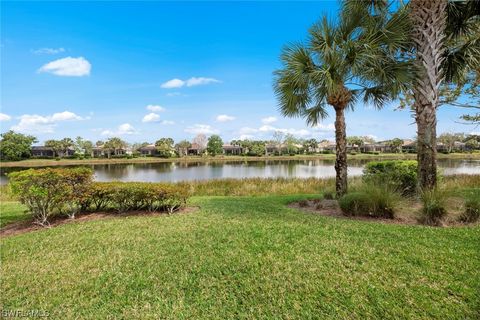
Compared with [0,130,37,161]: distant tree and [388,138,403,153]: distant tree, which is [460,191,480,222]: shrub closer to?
[0,130,37,161]: distant tree

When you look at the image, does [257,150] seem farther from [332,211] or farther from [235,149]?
[332,211]

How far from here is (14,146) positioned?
53.6 meters

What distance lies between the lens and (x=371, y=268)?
307cm

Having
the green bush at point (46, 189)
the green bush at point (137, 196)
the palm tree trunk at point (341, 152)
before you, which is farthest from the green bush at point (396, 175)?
the green bush at point (46, 189)

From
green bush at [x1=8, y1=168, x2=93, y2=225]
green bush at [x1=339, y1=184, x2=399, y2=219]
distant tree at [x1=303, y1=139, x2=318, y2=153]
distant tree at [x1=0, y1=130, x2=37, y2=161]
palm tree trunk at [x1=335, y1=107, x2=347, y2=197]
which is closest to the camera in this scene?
green bush at [x1=8, y1=168, x2=93, y2=225]

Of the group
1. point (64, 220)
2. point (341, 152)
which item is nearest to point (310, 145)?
point (341, 152)

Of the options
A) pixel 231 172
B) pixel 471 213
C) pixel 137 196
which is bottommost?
pixel 231 172

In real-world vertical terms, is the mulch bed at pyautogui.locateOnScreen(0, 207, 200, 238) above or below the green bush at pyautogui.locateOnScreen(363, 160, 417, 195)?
below

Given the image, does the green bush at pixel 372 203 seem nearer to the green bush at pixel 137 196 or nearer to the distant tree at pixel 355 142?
the green bush at pixel 137 196

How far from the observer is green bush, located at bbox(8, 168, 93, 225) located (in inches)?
209

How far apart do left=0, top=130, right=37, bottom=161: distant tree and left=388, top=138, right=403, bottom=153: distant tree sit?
101474 millimetres

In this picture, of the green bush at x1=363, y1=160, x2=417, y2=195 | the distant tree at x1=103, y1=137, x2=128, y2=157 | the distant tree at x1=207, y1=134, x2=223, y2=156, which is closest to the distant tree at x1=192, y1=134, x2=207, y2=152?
the distant tree at x1=207, y1=134, x2=223, y2=156

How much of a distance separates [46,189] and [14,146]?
65559 millimetres

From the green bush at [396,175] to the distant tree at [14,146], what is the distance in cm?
6860
